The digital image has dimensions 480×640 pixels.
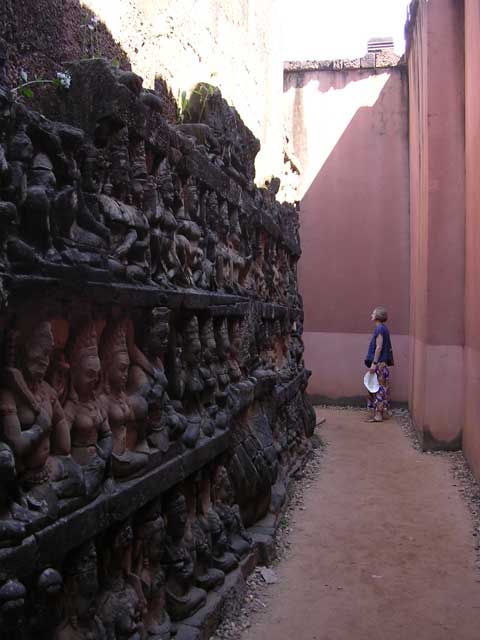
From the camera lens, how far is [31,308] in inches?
108

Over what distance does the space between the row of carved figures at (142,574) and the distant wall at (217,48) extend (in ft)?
11.0

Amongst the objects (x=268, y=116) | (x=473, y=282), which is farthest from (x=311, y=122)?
(x=473, y=282)

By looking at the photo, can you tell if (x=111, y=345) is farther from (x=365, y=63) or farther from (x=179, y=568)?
(x=365, y=63)

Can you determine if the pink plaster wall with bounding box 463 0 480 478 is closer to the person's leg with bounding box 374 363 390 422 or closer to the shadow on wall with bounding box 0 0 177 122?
the person's leg with bounding box 374 363 390 422

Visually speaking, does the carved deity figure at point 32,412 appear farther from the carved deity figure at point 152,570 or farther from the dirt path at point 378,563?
the dirt path at point 378,563

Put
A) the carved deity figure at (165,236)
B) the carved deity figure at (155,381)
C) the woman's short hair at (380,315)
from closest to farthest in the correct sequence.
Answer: the carved deity figure at (155,381) < the carved deity figure at (165,236) < the woman's short hair at (380,315)

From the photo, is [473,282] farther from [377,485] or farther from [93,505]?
[93,505]

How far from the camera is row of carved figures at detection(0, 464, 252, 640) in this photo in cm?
267

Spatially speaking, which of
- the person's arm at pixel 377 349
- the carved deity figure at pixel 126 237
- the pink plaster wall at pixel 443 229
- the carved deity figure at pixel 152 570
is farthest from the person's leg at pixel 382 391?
the carved deity figure at pixel 126 237

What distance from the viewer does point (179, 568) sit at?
3975 millimetres

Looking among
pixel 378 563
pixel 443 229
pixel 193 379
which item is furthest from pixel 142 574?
pixel 443 229

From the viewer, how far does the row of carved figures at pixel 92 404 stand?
2637mm

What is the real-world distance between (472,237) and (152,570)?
667cm

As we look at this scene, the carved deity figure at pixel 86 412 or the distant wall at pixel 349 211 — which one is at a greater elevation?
the distant wall at pixel 349 211
